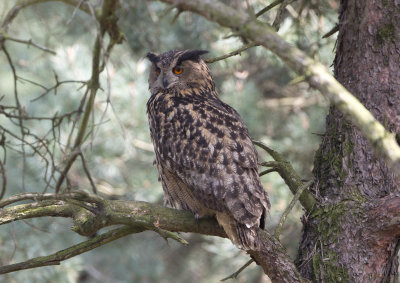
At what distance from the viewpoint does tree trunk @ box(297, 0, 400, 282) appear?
233cm

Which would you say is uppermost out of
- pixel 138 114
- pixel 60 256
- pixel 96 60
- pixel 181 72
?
pixel 138 114

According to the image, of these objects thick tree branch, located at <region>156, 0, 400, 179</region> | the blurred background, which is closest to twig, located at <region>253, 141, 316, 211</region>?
thick tree branch, located at <region>156, 0, 400, 179</region>

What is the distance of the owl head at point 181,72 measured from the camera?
332 cm

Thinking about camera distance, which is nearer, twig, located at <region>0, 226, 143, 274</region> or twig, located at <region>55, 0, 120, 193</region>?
twig, located at <region>0, 226, 143, 274</region>

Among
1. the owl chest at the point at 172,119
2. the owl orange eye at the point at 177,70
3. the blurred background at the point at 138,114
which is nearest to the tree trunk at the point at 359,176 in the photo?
the owl chest at the point at 172,119

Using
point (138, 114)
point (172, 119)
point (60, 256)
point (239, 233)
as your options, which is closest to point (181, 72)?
point (172, 119)

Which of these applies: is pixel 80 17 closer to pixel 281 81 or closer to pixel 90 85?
pixel 281 81

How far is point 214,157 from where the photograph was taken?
2.68 metres

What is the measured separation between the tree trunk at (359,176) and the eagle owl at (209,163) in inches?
11.4

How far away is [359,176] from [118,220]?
3.43 ft

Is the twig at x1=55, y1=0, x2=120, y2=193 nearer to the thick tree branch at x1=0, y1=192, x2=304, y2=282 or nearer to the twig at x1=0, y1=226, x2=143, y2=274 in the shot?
the thick tree branch at x1=0, y1=192, x2=304, y2=282

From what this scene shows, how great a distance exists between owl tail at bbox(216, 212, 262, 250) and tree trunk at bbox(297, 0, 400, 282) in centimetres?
27

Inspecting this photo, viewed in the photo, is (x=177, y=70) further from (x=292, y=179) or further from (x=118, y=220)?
(x=118, y=220)

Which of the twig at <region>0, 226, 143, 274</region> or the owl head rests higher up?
the owl head
